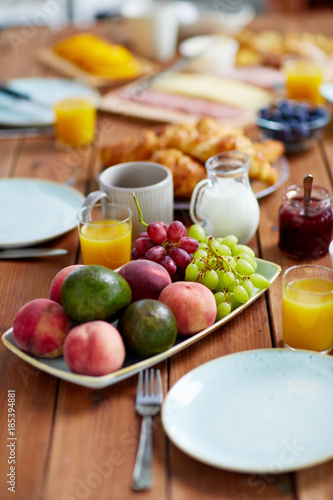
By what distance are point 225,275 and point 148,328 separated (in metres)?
0.20

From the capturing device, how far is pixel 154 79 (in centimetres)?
220

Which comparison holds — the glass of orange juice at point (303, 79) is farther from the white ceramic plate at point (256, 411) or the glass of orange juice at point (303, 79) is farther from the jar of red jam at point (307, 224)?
the white ceramic plate at point (256, 411)

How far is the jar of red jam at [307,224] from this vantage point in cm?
123

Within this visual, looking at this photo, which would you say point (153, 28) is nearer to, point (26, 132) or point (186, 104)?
point (186, 104)

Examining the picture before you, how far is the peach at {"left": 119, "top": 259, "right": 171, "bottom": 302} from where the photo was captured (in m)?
1.01

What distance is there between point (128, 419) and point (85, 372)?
0.30 ft

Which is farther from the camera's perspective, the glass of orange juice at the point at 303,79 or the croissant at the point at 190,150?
the glass of orange juice at the point at 303,79

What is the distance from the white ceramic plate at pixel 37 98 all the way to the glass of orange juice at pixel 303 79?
0.68m

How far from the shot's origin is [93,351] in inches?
34.1

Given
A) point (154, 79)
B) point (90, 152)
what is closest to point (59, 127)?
point (90, 152)

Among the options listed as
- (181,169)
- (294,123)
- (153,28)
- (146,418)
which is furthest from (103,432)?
(153,28)

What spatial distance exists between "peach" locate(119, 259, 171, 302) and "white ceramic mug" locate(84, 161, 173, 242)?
0.25 meters

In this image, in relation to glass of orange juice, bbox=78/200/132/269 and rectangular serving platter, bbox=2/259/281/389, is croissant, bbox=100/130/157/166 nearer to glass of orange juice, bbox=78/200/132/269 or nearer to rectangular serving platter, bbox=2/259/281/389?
glass of orange juice, bbox=78/200/132/269

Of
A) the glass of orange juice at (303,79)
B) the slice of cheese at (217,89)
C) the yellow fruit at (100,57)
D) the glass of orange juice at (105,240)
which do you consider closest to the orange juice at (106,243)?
the glass of orange juice at (105,240)
